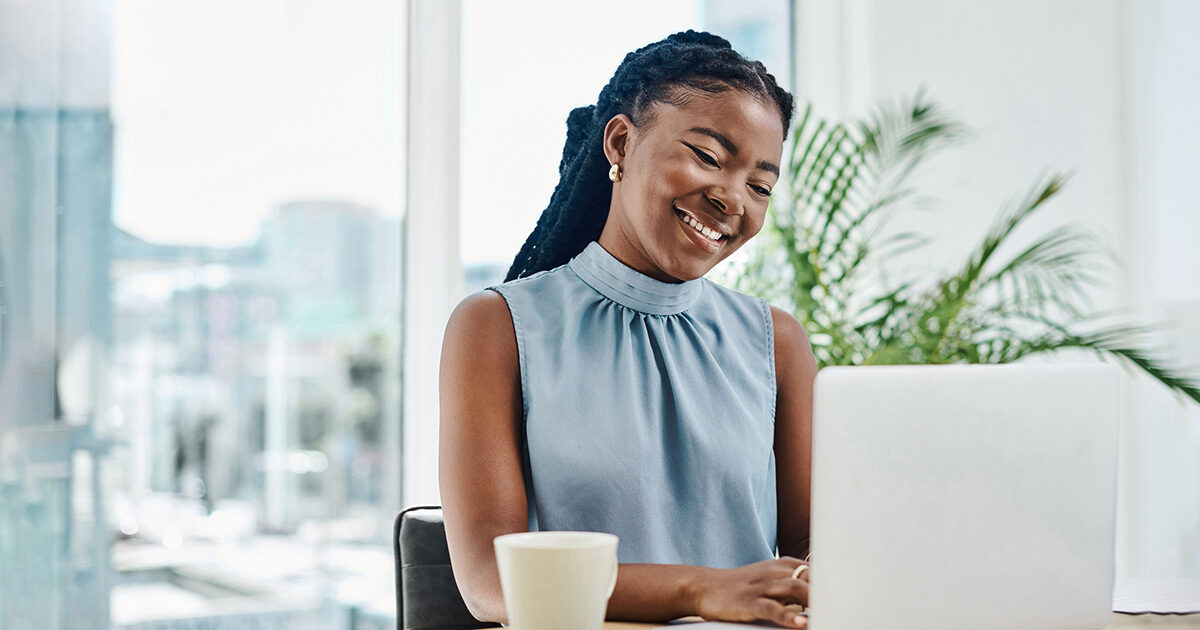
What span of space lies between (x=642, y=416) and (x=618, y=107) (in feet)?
1.29

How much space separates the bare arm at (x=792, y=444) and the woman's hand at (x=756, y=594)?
489 millimetres

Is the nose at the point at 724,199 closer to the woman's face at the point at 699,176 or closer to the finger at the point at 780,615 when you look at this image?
the woman's face at the point at 699,176

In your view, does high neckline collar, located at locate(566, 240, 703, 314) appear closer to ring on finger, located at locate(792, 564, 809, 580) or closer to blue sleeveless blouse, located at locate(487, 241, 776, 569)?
blue sleeveless blouse, located at locate(487, 241, 776, 569)

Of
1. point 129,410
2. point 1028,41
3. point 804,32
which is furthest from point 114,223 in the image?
point 1028,41

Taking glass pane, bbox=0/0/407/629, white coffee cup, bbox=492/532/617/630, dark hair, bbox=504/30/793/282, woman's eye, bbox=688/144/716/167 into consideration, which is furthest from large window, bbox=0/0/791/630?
white coffee cup, bbox=492/532/617/630

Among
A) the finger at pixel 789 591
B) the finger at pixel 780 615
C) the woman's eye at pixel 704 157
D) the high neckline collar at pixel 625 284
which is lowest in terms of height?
the finger at pixel 780 615

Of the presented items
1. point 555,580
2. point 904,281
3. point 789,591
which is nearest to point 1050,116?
point 904,281

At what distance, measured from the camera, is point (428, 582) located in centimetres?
127

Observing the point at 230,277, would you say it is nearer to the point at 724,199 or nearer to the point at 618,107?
the point at 618,107

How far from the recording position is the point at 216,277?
Answer: 2166 millimetres

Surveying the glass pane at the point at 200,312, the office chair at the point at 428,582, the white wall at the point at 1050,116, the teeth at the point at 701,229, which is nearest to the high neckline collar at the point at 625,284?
the teeth at the point at 701,229

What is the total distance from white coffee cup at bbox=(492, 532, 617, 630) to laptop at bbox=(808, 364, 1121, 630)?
0.15 meters

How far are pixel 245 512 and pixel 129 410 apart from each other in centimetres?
32

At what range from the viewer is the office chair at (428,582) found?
1.27m
